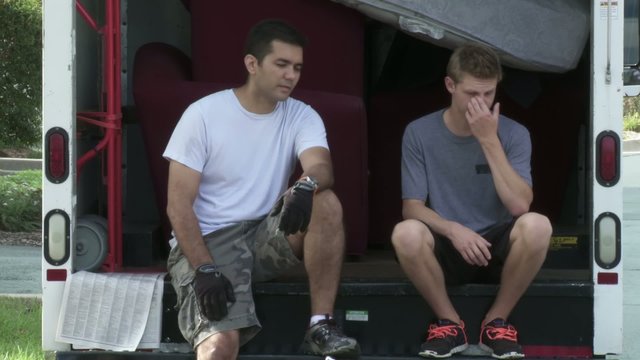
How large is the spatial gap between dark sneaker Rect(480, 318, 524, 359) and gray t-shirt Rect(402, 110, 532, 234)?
389 mm

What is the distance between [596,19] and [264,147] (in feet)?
4.07

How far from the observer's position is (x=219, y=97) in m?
4.12

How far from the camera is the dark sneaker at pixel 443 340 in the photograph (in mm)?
3838

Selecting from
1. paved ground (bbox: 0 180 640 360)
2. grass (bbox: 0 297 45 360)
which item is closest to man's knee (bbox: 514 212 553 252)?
paved ground (bbox: 0 180 640 360)

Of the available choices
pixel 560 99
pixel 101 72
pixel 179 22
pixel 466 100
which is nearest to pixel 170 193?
pixel 101 72

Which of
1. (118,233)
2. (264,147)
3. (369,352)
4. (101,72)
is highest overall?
(101,72)

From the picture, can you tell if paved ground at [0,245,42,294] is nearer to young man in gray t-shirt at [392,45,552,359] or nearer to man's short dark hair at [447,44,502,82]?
young man in gray t-shirt at [392,45,552,359]

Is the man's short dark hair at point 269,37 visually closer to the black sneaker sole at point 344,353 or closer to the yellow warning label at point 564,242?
the black sneaker sole at point 344,353

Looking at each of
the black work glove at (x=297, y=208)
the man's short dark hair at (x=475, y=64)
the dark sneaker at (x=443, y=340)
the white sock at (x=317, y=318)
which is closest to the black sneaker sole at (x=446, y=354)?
the dark sneaker at (x=443, y=340)

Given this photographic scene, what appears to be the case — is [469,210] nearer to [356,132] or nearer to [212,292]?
[356,132]

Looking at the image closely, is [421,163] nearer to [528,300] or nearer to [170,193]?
[528,300]

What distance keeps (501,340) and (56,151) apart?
1648mm

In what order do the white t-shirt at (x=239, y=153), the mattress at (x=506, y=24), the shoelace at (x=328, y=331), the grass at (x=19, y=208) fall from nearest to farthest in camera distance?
the shoelace at (x=328, y=331), the white t-shirt at (x=239, y=153), the mattress at (x=506, y=24), the grass at (x=19, y=208)

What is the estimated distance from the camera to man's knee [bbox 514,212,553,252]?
384 centimetres
